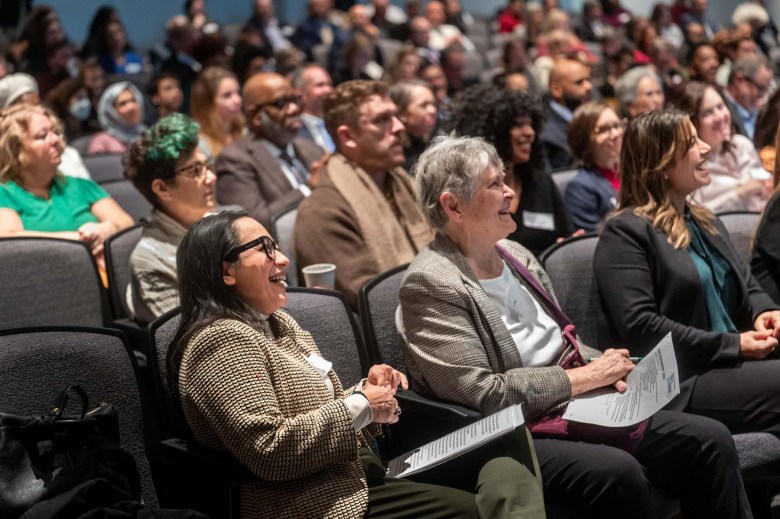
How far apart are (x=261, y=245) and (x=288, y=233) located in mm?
1418

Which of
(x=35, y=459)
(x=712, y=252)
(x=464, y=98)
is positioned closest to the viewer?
(x=35, y=459)

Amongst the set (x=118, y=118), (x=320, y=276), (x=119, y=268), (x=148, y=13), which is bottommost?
(x=148, y=13)

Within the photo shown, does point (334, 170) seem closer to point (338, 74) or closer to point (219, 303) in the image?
point (219, 303)

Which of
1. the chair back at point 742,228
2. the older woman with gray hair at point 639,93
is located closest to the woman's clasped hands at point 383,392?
the chair back at point 742,228

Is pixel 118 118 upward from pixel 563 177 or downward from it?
downward

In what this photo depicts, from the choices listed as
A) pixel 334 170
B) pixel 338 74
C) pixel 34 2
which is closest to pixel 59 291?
pixel 334 170

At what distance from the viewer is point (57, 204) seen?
367 cm

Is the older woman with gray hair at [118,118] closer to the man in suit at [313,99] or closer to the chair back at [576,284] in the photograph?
the man in suit at [313,99]

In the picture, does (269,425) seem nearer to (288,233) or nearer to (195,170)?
(195,170)

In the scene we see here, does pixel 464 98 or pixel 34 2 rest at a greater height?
pixel 464 98

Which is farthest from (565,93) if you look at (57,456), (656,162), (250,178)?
(57,456)

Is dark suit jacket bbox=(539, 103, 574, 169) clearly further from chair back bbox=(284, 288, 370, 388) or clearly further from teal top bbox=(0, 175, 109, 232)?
chair back bbox=(284, 288, 370, 388)

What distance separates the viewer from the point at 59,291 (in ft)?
10.2

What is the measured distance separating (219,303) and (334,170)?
1433mm
